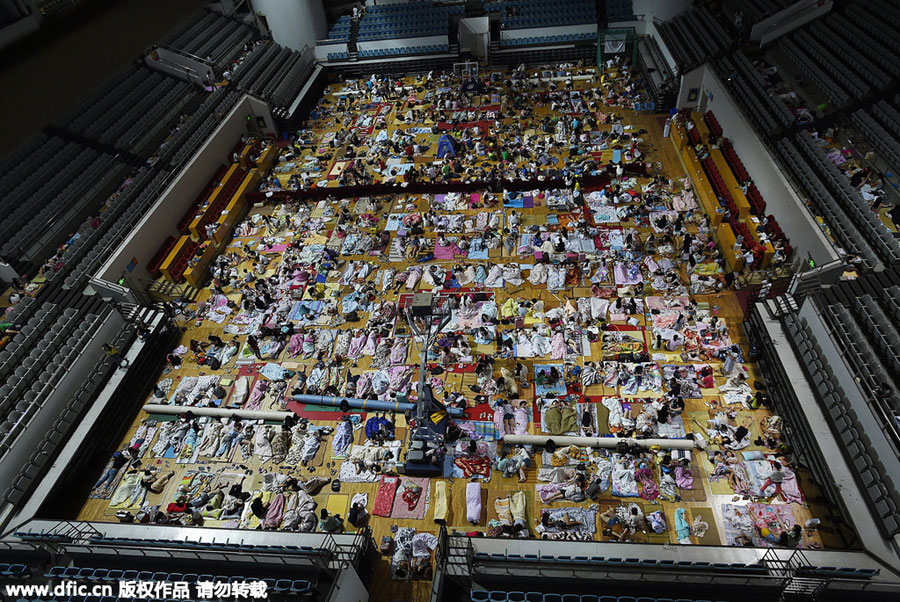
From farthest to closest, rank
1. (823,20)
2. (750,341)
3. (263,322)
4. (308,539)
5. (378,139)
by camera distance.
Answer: (378,139)
(823,20)
(263,322)
(750,341)
(308,539)

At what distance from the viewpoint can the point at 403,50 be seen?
32938 millimetres

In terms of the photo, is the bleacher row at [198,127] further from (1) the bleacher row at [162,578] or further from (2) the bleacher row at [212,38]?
(1) the bleacher row at [162,578]

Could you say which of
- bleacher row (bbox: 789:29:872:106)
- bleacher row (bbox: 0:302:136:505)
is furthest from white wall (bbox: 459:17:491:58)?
bleacher row (bbox: 0:302:136:505)

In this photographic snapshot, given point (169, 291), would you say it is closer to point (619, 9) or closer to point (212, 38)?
point (212, 38)

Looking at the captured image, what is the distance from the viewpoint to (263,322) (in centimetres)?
1842

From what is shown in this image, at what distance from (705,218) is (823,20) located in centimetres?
1371

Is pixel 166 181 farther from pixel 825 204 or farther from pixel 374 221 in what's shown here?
pixel 825 204

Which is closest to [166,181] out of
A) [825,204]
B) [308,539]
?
[308,539]

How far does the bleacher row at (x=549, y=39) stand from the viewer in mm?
31219

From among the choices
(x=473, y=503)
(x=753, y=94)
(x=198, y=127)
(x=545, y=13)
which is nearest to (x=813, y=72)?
(x=753, y=94)

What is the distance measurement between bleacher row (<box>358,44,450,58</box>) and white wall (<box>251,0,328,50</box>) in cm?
326

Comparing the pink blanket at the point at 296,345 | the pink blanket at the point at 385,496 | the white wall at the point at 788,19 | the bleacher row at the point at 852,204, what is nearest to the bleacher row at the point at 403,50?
the white wall at the point at 788,19

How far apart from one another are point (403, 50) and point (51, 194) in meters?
21.0

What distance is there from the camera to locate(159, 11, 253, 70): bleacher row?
30.5m
